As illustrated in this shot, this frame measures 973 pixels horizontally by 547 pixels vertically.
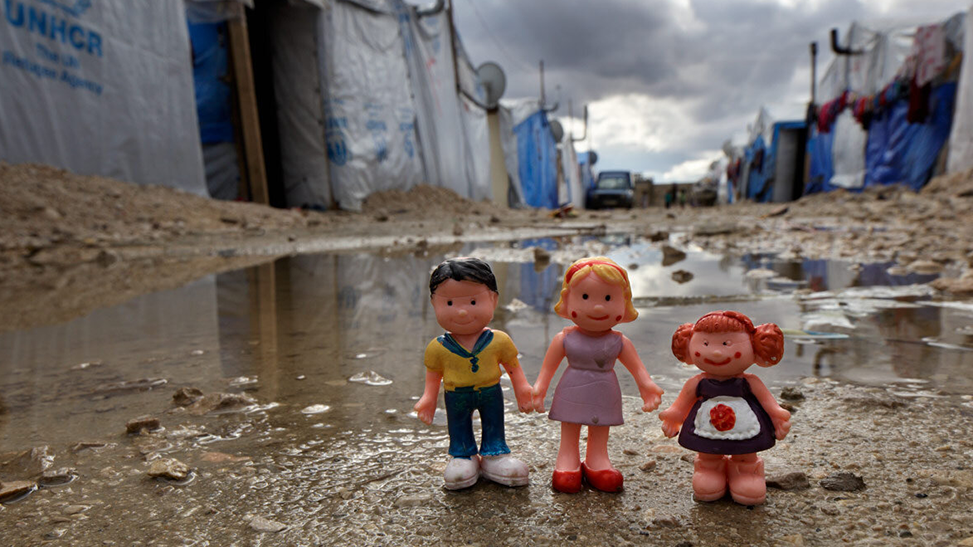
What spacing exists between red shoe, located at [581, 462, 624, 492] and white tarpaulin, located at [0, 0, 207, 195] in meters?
7.17

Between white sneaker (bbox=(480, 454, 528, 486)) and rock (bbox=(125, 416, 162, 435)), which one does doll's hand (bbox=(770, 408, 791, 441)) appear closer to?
white sneaker (bbox=(480, 454, 528, 486))

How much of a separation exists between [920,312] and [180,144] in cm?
827

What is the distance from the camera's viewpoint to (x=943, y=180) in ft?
32.2

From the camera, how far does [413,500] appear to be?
1.14 meters

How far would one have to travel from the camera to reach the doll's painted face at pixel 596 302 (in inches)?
47.4

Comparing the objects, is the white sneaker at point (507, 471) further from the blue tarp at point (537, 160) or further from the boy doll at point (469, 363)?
the blue tarp at point (537, 160)

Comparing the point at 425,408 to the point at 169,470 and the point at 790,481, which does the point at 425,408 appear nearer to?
the point at 169,470

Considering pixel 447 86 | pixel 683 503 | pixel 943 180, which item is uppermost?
pixel 447 86

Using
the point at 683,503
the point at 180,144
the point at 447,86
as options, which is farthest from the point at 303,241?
the point at 447,86

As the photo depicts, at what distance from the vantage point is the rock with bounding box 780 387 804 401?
1558 mm

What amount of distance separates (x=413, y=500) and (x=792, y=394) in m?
1.03

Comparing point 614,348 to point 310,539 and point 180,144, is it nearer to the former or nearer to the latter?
point 310,539

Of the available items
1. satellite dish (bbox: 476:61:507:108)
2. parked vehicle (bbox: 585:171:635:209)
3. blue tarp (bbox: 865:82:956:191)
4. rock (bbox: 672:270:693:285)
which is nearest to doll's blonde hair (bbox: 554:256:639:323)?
rock (bbox: 672:270:693:285)

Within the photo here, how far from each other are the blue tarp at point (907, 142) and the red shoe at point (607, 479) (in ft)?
41.5
